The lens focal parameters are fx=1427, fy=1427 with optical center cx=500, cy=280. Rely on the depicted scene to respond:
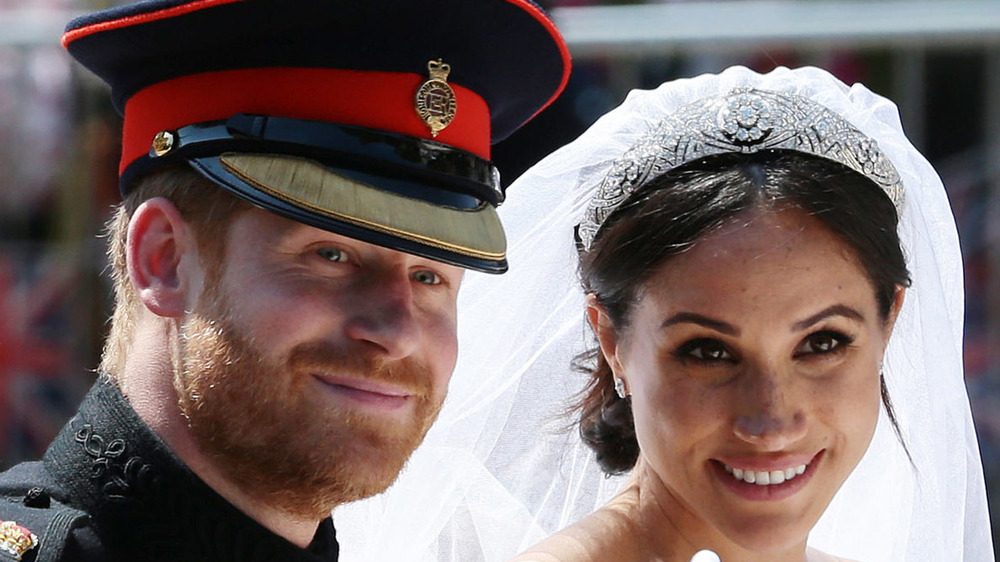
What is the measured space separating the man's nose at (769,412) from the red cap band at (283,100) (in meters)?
0.60

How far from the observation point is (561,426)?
2609mm

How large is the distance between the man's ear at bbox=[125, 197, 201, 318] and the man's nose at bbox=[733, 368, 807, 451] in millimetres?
815

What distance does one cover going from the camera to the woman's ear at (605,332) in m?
2.28

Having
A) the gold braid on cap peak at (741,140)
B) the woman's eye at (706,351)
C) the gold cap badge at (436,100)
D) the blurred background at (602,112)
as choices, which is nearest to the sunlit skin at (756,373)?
the woman's eye at (706,351)

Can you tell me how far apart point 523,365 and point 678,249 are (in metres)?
0.62

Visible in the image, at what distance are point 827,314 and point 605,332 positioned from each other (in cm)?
37

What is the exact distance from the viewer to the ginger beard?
1.99 meters

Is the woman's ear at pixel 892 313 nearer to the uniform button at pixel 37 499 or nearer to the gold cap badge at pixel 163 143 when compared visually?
the gold cap badge at pixel 163 143

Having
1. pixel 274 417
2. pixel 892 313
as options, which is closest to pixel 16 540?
pixel 274 417

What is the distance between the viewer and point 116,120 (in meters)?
5.62

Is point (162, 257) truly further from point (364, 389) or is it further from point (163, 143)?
point (364, 389)

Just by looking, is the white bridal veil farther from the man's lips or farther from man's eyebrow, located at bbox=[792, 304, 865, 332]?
the man's lips

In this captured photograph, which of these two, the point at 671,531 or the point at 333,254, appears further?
the point at 671,531

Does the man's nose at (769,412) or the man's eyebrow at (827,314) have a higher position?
the man's eyebrow at (827,314)
